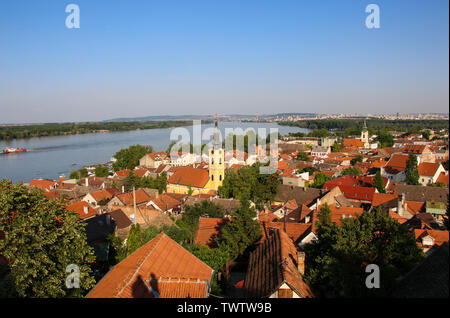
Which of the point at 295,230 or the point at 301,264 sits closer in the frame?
the point at 301,264

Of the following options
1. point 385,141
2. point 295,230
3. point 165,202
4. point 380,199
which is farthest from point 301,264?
point 385,141

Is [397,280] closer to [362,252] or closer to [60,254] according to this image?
[362,252]

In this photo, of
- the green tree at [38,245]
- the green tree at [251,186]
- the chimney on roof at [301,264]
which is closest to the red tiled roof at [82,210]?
the green tree at [38,245]

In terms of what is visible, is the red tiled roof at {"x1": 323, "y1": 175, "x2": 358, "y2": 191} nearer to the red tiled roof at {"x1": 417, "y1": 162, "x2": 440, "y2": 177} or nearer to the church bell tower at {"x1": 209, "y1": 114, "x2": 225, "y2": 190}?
the red tiled roof at {"x1": 417, "y1": 162, "x2": 440, "y2": 177}

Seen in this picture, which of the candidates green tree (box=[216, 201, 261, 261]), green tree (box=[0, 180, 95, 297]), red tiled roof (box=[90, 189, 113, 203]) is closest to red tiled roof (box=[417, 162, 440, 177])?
green tree (box=[216, 201, 261, 261])

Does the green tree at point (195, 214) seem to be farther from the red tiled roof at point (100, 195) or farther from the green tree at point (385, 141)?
the green tree at point (385, 141)

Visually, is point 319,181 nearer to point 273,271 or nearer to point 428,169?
point 428,169
